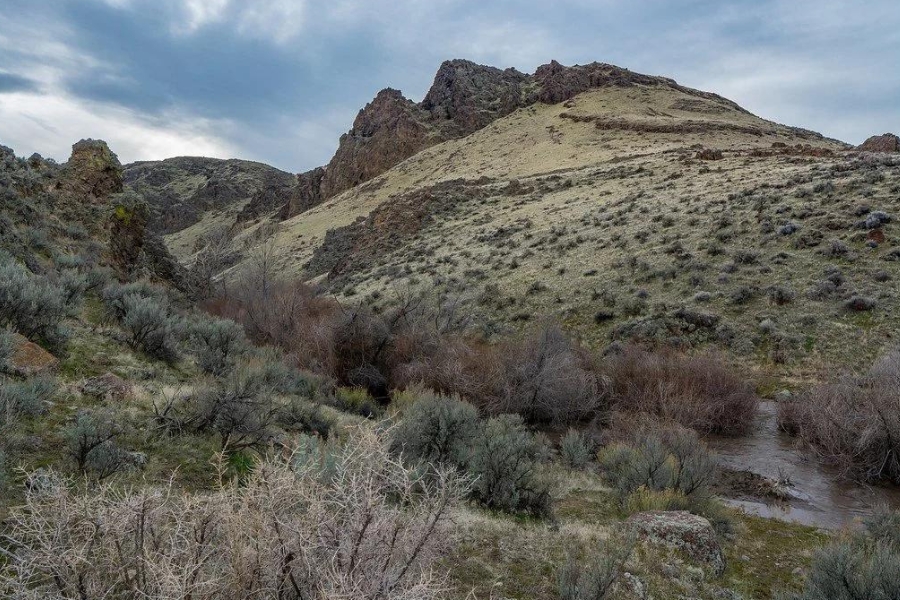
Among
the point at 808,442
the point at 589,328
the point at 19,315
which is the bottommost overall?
the point at 808,442

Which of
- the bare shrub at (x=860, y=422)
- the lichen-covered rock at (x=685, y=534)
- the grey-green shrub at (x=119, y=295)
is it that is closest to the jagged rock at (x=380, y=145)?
the grey-green shrub at (x=119, y=295)

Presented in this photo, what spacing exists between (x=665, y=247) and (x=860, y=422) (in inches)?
510

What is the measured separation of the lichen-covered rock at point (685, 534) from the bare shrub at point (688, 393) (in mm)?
6467

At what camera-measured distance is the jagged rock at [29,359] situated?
5.88 metres

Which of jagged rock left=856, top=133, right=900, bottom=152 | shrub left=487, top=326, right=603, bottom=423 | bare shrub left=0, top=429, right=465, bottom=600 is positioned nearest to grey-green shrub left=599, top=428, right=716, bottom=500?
shrub left=487, top=326, right=603, bottom=423

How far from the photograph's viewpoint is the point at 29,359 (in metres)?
6.16

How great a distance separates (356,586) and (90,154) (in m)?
20.4

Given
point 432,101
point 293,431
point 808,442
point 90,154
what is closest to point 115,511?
point 293,431

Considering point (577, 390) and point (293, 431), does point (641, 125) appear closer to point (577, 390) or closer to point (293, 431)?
point (577, 390)

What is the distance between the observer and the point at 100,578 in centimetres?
226

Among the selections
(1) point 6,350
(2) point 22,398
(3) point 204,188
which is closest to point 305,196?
(3) point 204,188

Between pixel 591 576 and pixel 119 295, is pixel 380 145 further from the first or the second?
pixel 591 576

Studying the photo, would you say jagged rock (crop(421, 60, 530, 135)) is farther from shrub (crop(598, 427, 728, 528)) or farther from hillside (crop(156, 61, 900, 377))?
shrub (crop(598, 427, 728, 528))

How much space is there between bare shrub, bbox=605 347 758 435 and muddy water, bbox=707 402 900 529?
52 centimetres
